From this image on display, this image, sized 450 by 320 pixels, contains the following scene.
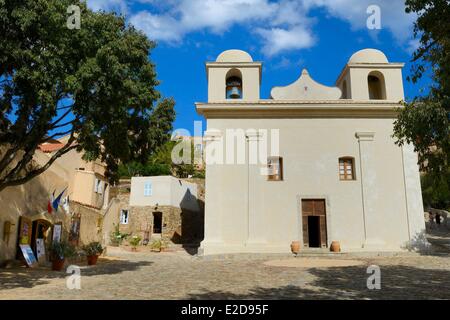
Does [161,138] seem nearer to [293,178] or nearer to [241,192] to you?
[241,192]

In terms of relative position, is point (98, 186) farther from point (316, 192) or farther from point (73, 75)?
point (73, 75)

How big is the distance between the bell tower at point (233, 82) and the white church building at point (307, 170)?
53mm

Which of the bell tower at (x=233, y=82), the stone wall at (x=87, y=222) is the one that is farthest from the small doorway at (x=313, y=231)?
the stone wall at (x=87, y=222)

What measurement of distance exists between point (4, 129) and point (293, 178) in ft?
43.9

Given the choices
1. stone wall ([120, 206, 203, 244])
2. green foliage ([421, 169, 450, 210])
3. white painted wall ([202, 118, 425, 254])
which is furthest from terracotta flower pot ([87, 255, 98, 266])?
green foliage ([421, 169, 450, 210])

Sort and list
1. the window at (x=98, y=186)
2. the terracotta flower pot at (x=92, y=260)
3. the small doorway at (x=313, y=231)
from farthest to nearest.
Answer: the window at (x=98, y=186)
the small doorway at (x=313, y=231)
the terracotta flower pot at (x=92, y=260)

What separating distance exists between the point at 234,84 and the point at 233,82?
0.18 metres

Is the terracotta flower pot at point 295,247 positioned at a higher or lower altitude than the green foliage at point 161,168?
lower

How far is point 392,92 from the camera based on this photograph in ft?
71.3

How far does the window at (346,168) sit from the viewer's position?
20.9 metres

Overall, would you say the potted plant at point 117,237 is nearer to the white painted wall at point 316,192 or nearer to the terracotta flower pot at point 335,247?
the white painted wall at point 316,192

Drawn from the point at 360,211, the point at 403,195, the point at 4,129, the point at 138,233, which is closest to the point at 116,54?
the point at 4,129

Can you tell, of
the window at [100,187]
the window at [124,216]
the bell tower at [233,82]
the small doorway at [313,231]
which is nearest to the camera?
the small doorway at [313,231]

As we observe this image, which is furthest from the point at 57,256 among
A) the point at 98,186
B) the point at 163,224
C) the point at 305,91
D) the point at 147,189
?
the point at 147,189
